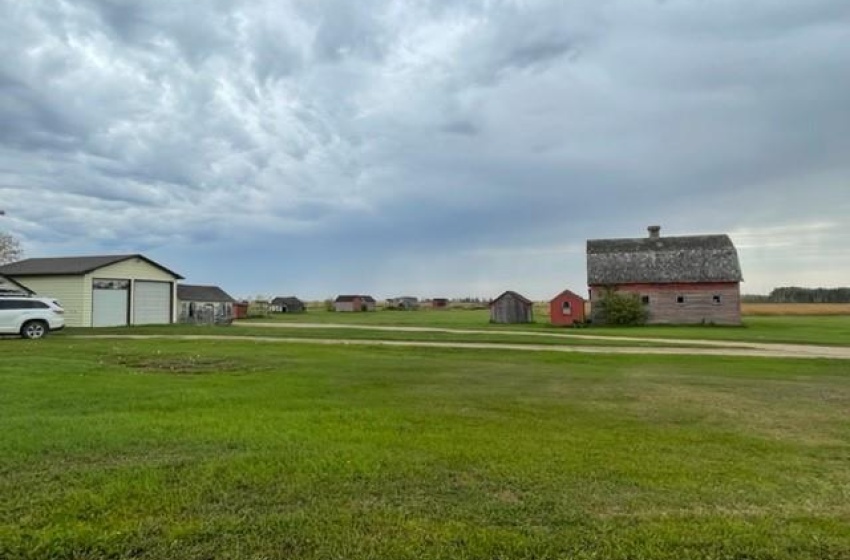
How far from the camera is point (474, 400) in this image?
958cm

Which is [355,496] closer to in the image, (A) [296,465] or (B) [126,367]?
(A) [296,465]

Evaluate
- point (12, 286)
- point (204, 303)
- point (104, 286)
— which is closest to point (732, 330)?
point (104, 286)

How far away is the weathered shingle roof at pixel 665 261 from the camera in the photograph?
41875 mm

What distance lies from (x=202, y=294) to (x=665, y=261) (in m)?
44.1

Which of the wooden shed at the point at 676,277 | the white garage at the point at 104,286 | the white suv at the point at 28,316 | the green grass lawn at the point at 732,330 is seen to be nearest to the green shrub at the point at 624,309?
the wooden shed at the point at 676,277

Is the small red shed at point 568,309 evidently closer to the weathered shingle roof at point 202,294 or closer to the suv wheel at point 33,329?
the suv wheel at point 33,329

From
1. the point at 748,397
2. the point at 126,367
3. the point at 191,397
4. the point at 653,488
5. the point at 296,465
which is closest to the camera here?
the point at 653,488

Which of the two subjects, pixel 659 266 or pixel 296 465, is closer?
pixel 296 465

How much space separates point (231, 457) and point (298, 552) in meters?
2.29

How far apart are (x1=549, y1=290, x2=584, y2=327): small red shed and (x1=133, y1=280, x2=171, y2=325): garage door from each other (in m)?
26.2

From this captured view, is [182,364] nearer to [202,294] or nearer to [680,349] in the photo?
[680,349]

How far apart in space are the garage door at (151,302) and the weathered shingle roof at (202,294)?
20129mm

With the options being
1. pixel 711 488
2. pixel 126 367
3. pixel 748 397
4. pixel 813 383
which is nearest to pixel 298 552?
pixel 711 488

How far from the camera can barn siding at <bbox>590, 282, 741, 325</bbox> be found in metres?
41.0
